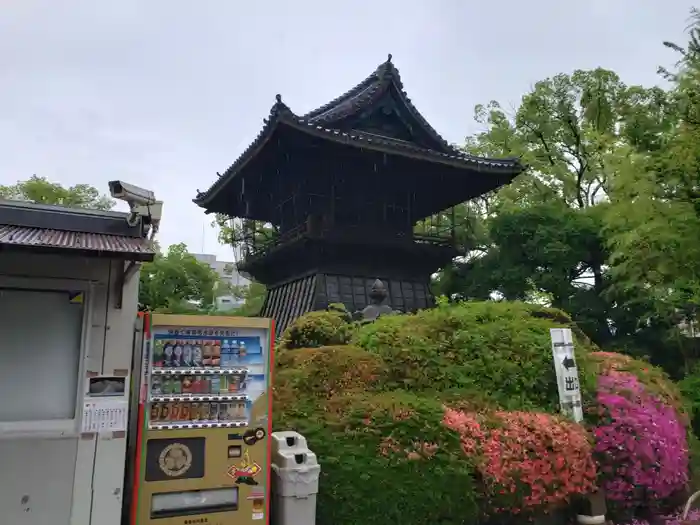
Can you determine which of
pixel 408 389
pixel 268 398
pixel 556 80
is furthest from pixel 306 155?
pixel 556 80

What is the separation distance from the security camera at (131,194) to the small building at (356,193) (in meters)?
7.87

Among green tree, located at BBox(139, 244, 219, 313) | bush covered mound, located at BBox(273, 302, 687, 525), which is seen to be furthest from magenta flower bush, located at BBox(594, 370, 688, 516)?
green tree, located at BBox(139, 244, 219, 313)

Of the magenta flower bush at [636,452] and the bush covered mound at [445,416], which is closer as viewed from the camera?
the bush covered mound at [445,416]

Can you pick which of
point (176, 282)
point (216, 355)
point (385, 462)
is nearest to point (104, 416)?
point (216, 355)

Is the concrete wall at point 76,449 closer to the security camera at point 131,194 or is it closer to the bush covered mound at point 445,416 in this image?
the security camera at point 131,194

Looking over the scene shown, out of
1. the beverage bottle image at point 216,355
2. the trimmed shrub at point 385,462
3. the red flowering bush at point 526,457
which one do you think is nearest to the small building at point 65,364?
the beverage bottle image at point 216,355

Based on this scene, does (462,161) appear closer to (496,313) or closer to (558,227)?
(558,227)

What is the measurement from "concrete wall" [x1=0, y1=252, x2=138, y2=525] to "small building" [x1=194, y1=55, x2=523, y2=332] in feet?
27.6

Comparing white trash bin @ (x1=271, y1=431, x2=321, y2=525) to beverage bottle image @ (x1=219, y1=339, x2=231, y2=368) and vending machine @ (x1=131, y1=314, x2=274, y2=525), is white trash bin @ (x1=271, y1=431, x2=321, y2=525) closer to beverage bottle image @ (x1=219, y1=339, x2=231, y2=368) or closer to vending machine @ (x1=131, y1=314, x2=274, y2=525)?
vending machine @ (x1=131, y1=314, x2=274, y2=525)

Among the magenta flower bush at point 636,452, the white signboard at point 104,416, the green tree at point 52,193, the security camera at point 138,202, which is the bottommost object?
the magenta flower bush at point 636,452

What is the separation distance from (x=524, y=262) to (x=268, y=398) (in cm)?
1511

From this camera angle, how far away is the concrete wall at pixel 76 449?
15.2 feet

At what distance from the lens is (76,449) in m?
4.80

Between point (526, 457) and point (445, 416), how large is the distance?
3.48ft
